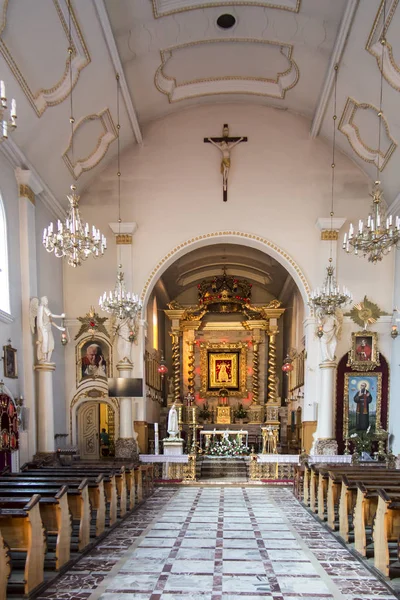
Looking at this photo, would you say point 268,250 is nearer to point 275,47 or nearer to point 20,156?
point 275,47

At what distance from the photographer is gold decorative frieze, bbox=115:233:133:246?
1509 cm

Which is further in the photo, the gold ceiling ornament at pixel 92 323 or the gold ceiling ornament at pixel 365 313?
the gold ceiling ornament at pixel 92 323

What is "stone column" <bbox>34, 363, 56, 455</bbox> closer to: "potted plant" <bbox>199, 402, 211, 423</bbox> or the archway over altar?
the archway over altar

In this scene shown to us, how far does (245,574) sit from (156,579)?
98 centimetres

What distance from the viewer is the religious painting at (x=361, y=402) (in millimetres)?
14320

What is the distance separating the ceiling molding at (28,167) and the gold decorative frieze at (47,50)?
897mm

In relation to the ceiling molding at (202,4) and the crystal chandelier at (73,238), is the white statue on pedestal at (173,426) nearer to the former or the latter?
the crystal chandelier at (73,238)

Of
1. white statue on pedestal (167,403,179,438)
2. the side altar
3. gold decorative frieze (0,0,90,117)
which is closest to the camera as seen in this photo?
gold decorative frieze (0,0,90,117)

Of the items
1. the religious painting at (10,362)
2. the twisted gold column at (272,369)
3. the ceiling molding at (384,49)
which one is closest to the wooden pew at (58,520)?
the religious painting at (10,362)

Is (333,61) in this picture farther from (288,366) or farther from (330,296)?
(288,366)

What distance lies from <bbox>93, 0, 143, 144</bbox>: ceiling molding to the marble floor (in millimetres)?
9060

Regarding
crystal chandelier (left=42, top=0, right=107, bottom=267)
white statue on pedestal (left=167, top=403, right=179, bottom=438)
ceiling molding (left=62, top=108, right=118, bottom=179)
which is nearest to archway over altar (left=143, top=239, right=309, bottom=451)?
white statue on pedestal (left=167, top=403, right=179, bottom=438)

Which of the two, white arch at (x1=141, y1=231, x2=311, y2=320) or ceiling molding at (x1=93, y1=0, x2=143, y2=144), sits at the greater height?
ceiling molding at (x1=93, y1=0, x2=143, y2=144)

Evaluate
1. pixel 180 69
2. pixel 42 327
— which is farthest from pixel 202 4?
pixel 42 327
